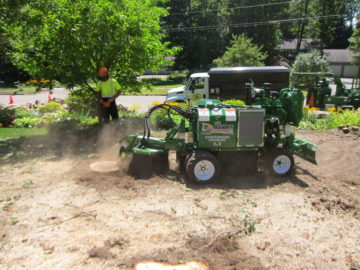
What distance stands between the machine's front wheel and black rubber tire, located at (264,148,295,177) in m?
1.07

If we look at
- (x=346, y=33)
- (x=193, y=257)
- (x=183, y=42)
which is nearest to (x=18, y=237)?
(x=193, y=257)

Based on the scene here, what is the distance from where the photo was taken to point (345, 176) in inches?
279

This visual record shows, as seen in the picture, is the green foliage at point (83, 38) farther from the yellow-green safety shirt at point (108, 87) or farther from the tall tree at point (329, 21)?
the tall tree at point (329, 21)

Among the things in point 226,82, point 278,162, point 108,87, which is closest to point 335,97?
point 226,82

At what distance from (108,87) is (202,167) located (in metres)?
4.23

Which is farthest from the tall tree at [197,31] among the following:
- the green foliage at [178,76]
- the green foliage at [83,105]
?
the green foliage at [83,105]

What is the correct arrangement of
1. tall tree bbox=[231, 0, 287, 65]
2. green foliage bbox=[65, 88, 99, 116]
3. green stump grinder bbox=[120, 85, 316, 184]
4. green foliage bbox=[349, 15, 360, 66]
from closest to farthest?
green stump grinder bbox=[120, 85, 316, 184] < green foliage bbox=[65, 88, 99, 116] < green foliage bbox=[349, 15, 360, 66] < tall tree bbox=[231, 0, 287, 65]

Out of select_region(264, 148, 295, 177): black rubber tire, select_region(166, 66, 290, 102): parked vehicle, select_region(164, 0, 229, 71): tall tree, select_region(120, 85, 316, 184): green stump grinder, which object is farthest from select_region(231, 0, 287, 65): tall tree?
select_region(264, 148, 295, 177): black rubber tire

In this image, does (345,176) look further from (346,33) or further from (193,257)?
(346,33)

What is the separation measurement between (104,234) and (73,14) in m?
6.60

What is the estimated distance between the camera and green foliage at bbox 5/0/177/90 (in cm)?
898

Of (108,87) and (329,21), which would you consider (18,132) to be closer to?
(108,87)

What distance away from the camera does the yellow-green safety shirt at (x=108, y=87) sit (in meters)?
9.34

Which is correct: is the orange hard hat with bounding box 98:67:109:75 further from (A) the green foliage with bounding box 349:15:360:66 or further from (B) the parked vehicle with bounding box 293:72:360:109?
(A) the green foliage with bounding box 349:15:360:66
